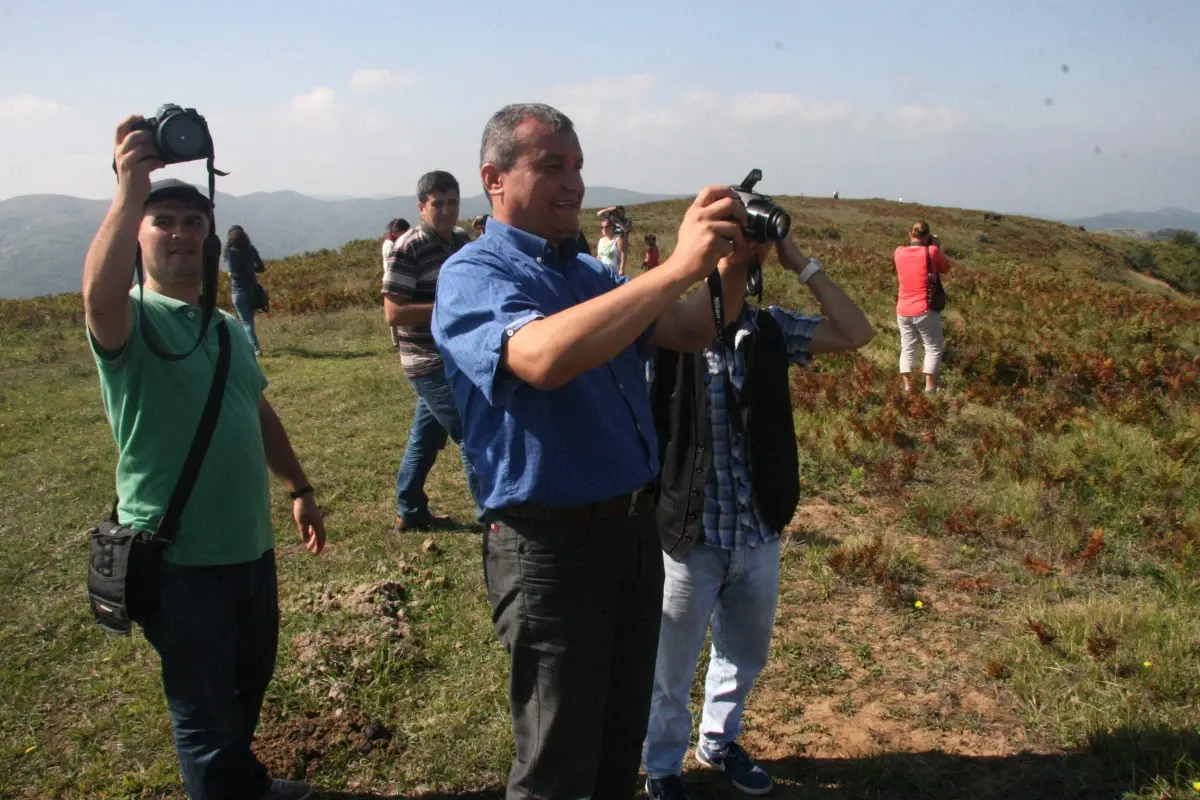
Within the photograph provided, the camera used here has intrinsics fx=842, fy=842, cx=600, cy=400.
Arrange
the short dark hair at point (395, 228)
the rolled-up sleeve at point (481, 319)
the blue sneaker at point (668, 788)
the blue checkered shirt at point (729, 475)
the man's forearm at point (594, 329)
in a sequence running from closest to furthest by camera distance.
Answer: the man's forearm at point (594, 329)
the rolled-up sleeve at point (481, 319)
the blue checkered shirt at point (729, 475)
the blue sneaker at point (668, 788)
the short dark hair at point (395, 228)

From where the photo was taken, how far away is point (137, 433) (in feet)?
7.97

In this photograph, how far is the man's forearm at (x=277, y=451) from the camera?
3039 mm

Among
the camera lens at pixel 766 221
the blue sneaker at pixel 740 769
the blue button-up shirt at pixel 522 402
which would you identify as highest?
the camera lens at pixel 766 221

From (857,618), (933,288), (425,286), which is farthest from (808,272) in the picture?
(933,288)

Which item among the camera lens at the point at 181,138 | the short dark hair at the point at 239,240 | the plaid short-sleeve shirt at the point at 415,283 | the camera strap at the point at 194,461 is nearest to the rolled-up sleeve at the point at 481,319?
the camera lens at the point at 181,138

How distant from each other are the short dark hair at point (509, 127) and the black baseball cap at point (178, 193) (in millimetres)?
967

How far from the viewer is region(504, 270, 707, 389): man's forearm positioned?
5.50 feet

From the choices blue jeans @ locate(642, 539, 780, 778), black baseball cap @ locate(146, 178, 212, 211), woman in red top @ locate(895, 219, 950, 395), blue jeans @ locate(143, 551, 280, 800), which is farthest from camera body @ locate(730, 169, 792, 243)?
woman in red top @ locate(895, 219, 950, 395)

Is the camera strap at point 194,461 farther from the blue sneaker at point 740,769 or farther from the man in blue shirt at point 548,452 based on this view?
the blue sneaker at point 740,769

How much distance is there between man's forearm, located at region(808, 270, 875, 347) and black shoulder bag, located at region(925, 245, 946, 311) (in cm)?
622

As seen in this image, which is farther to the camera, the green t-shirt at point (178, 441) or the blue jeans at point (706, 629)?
the blue jeans at point (706, 629)

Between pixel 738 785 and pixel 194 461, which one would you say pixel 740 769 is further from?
pixel 194 461

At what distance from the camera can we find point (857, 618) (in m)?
4.21

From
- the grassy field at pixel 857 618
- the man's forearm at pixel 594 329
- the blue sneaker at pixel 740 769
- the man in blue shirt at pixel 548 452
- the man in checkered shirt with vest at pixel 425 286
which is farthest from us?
the man in checkered shirt with vest at pixel 425 286
